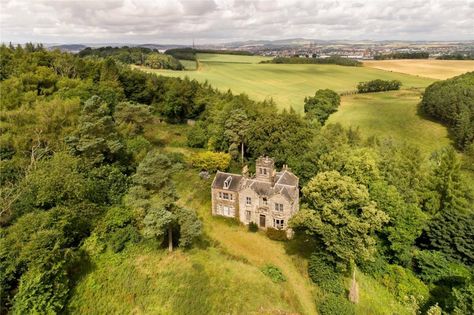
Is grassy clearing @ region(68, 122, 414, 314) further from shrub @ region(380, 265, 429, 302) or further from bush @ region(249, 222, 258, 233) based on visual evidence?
bush @ region(249, 222, 258, 233)

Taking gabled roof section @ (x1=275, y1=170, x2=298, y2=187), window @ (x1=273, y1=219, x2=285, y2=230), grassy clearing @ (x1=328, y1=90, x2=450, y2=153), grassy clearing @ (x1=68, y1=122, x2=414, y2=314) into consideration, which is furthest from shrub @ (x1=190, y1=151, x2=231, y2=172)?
grassy clearing @ (x1=328, y1=90, x2=450, y2=153)

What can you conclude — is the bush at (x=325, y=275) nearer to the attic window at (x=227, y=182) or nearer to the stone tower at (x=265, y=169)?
the stone tower at (x=265, y=169)

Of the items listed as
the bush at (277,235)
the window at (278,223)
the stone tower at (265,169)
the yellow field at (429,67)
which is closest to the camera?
the bush at (277,235)

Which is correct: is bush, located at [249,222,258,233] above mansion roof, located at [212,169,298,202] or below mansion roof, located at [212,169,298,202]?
below

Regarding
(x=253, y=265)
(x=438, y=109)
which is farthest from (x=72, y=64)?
(x=438, y=109)

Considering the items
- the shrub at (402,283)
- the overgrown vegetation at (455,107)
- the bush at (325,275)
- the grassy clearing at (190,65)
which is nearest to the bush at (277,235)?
the bush at (325,275)

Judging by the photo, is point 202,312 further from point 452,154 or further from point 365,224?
point 452,154
